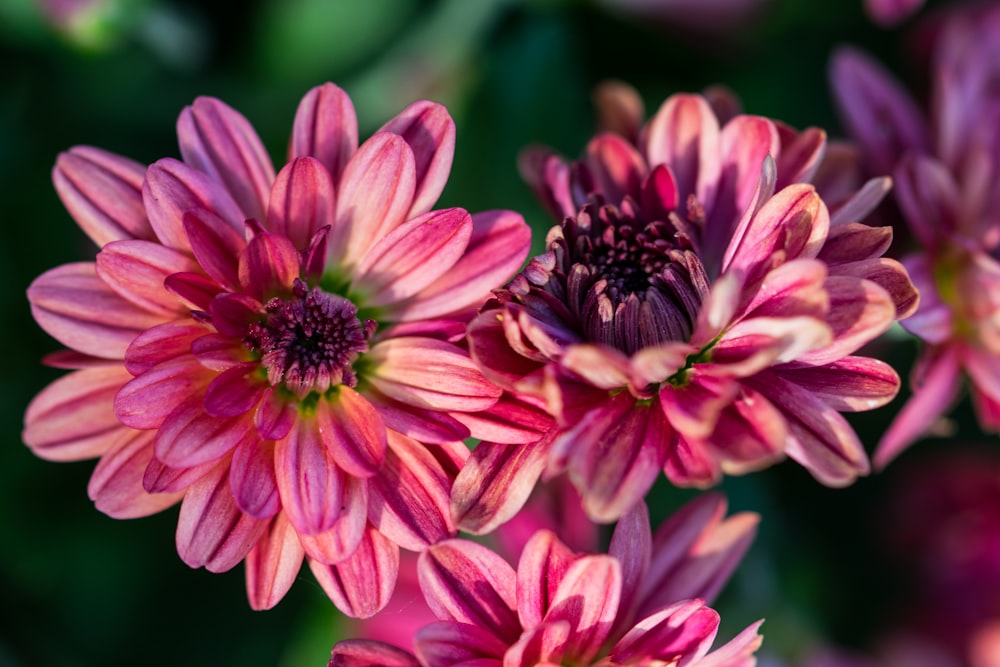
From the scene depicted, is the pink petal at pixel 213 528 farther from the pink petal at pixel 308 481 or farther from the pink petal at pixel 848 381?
the pink petal at pixel 848 381

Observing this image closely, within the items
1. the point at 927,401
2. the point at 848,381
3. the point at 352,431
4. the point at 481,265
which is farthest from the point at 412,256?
the point at 927,401

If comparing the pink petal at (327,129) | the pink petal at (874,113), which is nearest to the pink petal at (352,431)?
the pink petal at (327,129)

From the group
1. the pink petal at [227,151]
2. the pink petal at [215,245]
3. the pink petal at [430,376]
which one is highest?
the pink petal at [227,151]

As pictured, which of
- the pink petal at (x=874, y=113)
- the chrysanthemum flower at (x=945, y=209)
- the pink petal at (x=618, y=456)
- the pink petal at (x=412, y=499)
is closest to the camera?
the pink petal at (x=618, y=456)

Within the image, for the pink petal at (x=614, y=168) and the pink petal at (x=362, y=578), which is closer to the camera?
the pink petal at (x=362, y=578)

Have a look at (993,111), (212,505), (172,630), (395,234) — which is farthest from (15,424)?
(993,111)
